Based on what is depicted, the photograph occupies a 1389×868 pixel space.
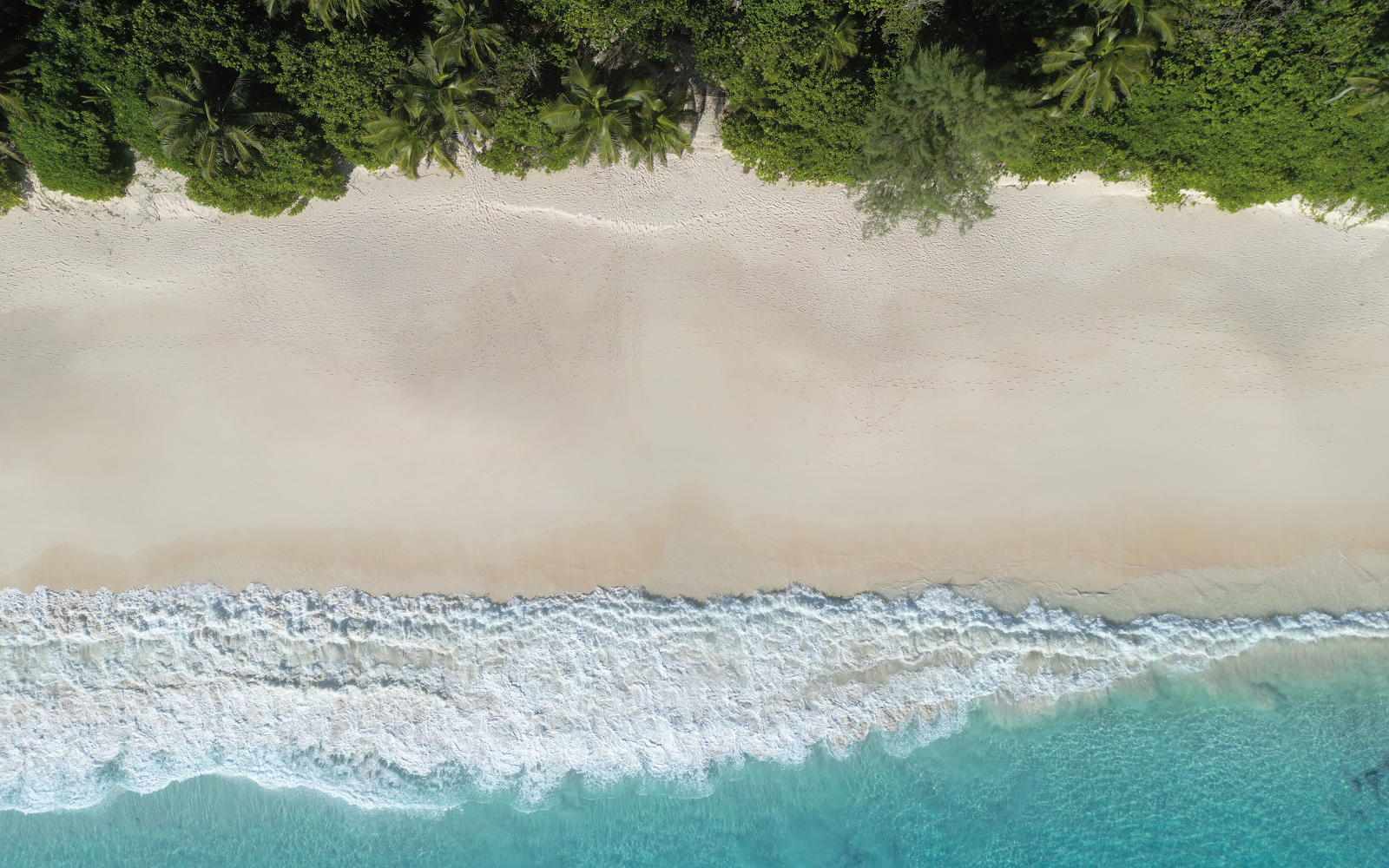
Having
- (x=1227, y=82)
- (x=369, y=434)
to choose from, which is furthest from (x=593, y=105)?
(x=1227, y=82)

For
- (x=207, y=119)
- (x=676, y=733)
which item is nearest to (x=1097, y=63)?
(x=676, y=733)

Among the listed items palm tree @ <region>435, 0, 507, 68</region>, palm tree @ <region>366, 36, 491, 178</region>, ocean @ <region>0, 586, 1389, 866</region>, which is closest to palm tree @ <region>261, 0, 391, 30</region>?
palm tree @ <region>366, 36, 491, 178</region>

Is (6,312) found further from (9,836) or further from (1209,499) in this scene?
(1209,499)

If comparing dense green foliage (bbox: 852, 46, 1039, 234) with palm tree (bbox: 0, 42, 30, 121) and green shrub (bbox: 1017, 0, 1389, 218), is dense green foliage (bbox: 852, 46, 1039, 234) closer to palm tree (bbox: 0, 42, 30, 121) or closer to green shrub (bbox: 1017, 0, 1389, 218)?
green shrub (bbox: 1017, 0, 1389, 218)

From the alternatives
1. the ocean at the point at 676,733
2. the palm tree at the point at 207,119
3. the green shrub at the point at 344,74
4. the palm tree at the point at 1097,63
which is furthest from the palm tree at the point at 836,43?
the ocean at the point at 676,733

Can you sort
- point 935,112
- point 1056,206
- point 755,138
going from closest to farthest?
point 935,112 < point 755,138 < point 1056,206

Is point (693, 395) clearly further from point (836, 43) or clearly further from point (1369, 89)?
point (1369, 89)

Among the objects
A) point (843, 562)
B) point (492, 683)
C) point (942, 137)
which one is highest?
point (942, 137)
